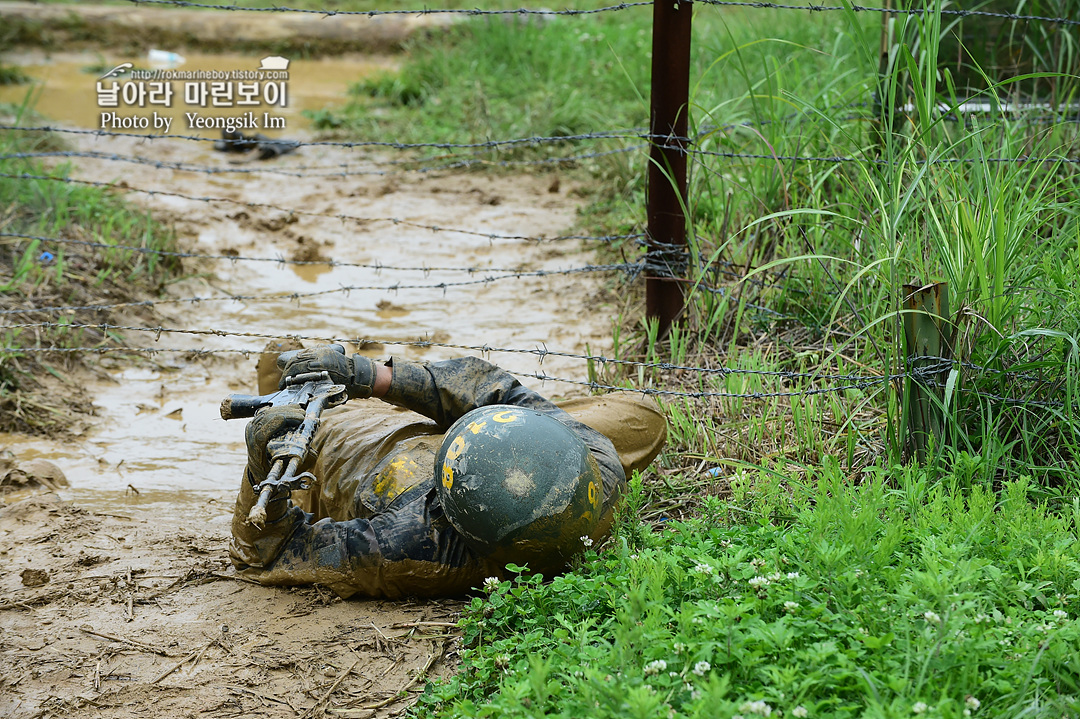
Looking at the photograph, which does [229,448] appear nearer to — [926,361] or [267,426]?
[267,426]

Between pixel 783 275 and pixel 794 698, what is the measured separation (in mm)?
Result: 2259

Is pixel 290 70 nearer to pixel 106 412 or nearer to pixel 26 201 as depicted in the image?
pixel 26 201

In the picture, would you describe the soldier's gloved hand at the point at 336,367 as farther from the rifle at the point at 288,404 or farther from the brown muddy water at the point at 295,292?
the brown muddy water at the point at 295,292

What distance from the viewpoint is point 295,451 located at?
225cm

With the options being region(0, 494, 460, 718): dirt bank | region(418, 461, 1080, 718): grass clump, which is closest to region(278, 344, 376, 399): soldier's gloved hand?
region(0, 494, 460, 718): dirt bank

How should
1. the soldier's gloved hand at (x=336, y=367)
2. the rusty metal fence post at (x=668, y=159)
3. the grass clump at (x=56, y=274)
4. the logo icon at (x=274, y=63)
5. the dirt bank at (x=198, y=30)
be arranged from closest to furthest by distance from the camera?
the soldier's gloved hand at (x=336, y=367) → the rusty metal fence post at (x=668, y=159) → the grass clump at (x=56, y=274) → the logo icon at (x=274, y=63) → the dirt bank at (x=198, y=30)

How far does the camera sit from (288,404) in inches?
96.5

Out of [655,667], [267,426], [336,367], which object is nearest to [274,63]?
[336,367]

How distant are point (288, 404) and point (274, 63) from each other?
765cm

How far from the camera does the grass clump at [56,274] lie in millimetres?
3674

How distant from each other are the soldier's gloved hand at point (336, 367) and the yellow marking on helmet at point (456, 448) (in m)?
0.46

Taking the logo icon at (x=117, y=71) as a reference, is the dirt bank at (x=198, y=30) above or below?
above

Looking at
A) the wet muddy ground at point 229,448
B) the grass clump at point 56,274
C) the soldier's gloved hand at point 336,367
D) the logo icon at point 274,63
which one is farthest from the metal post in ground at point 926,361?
the logo icon at point 274,63

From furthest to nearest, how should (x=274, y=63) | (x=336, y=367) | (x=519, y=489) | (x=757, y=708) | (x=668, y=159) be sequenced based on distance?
(x=274, y=63) < (x=668, y=159) < (x=336, y=367) < (x=519, y=489) < (x=757, y=708)
